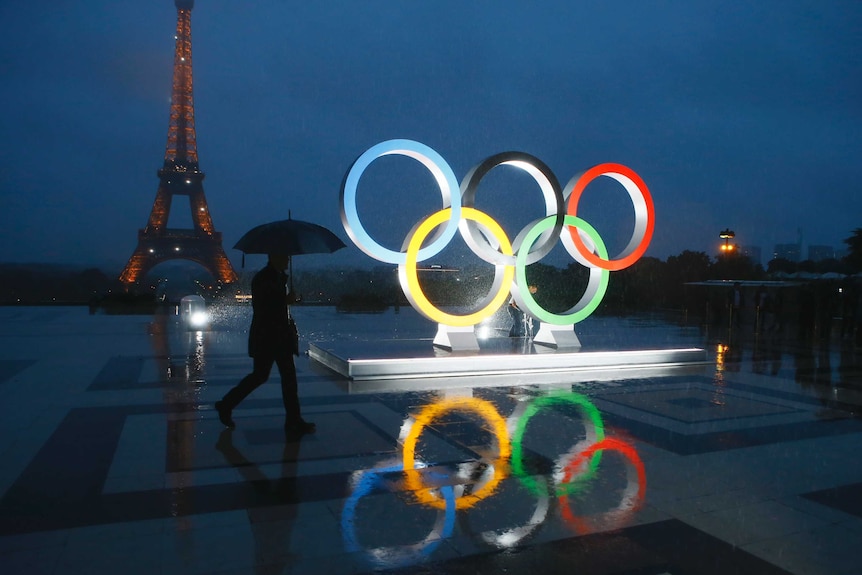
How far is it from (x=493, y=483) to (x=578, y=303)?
24.2 ft

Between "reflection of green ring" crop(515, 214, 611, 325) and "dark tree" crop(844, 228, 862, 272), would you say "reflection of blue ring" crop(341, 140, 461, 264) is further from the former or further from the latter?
"dark tree" crop(844, 228, 862, 272)

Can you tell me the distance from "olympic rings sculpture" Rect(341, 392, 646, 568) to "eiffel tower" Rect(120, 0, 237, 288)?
3839 cm

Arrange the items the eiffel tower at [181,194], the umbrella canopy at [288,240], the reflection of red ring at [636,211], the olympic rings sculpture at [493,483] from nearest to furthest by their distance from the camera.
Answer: the olympic rings sculpture at [493,483] → the umbrella canopy at [288,240] → the reflection of red ring at [636,211] → the eiffel tower at [181,194]

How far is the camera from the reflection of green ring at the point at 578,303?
35.4 feet

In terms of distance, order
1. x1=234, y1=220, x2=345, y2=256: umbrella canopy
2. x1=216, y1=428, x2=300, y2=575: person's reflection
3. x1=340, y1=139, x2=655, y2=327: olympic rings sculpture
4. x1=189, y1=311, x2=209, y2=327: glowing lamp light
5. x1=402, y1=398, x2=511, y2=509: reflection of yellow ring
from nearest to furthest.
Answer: x1=216, y1=428, x2=300, y2=575: person's reflection
x1=402, y1=398, x2=511, y2=509: reflection of yellow ring
x1=234, y1=220, x2=345, y2=256: umbrella canopy
x1=340, y1=139, x2=655, y2=327: olympic rings sculpture
x1=189, y1=311, x2=209, y2=327: glowing lamp light

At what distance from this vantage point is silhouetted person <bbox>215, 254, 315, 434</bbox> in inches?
230

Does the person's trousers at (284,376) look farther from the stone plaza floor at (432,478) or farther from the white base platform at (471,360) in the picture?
the white base platform at (471,360)

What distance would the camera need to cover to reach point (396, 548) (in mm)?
3461

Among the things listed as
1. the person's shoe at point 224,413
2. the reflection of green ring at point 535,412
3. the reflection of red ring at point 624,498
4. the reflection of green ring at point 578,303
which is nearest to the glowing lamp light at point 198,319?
the reflection of green ring at point 578,303

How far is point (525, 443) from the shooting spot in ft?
18.7

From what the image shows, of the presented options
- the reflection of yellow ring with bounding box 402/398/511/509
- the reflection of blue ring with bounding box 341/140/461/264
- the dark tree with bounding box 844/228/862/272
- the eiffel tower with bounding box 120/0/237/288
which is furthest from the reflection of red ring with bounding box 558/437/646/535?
the eiffel tower with bounding box 120/0/237/288

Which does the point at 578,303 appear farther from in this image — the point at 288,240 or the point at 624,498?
the point at 624,498

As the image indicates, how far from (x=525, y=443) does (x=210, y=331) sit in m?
12.5

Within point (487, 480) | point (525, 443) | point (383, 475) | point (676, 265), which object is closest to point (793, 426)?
point (525, 443)
